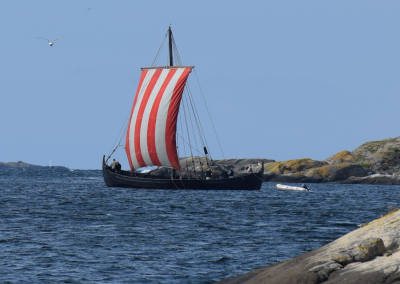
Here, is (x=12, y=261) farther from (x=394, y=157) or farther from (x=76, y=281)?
(x=394, y=157)

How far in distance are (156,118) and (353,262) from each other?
51052mm

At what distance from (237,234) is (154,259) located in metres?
6.70

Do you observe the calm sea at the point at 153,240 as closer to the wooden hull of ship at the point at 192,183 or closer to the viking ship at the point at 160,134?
the viking ship at the point at 160,134

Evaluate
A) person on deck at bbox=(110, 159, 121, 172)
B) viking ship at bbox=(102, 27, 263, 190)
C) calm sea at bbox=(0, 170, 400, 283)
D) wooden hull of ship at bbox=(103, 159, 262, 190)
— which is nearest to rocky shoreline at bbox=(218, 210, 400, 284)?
calm sea at bbox=(0, 170, 400, 283)

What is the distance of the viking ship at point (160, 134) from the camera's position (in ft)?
201

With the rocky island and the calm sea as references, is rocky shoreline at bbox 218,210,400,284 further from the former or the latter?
the rocky island

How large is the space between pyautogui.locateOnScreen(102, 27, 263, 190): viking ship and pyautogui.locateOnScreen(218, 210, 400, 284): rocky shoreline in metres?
47.1

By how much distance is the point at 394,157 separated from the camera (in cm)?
9712

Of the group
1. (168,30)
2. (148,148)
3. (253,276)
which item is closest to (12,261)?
(253,276)

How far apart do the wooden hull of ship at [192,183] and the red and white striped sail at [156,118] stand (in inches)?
76.5

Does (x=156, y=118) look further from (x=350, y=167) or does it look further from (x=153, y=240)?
(x=350, y=167)

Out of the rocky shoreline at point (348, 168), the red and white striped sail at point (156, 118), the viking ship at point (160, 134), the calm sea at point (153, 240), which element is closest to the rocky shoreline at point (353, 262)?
the calm sea at point (153, 240)

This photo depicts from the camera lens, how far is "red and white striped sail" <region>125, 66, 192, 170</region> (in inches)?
Result: 2405

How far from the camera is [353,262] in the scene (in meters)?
10.8
